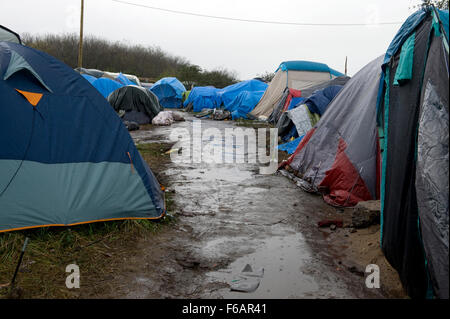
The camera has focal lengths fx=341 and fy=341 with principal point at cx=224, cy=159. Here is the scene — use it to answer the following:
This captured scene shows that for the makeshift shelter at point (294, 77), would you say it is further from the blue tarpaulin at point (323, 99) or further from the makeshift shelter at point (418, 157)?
the makeshift shelter at point (418, 157)

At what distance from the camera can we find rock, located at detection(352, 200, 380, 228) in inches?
170

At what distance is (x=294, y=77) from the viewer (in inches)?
698

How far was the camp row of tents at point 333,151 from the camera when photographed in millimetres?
2506

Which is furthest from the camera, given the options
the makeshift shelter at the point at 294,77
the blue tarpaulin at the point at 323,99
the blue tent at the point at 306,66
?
A: the blue tent at the point at 306,66

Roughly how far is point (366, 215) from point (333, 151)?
2000 millimetres

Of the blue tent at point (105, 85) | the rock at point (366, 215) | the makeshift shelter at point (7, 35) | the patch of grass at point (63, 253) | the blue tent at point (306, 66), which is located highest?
the blue tent at point (306, 66)

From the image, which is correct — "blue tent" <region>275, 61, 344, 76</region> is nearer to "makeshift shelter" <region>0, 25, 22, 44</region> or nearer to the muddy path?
the muddy path

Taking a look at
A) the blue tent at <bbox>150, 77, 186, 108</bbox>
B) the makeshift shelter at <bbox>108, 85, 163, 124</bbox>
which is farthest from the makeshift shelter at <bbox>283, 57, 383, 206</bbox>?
the blue tent at <bbox>150, 77, 186, 108</bbox>

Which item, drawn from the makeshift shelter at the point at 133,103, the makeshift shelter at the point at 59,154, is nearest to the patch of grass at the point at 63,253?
the makeshift shelter at the point at 59,154

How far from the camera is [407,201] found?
2.89 meters

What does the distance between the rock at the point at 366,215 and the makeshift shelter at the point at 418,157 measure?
843mm

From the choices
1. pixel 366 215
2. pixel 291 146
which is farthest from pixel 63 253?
pixel 291 146

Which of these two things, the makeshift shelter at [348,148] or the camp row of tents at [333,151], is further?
the makeshift shelter at [348,148]

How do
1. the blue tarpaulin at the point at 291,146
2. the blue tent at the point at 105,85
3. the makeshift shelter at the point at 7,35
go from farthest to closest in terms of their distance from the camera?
the blue tent at the point at 105,85, the blue tarpaulin at the point at 291,146, the makeshift shelter at the point at 7,35
